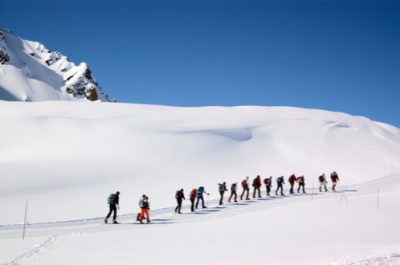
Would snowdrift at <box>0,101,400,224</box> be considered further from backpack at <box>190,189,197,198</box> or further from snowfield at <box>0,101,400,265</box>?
backpack at <box>190,189,197,198</box>

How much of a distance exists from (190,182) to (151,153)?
677cm

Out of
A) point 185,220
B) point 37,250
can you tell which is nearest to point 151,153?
point 185,220

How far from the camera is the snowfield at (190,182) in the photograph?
1204 cm

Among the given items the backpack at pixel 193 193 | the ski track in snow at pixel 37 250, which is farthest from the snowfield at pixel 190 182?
the backpack at pixel 193 193

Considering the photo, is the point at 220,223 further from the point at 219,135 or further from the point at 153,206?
the point at 219,135

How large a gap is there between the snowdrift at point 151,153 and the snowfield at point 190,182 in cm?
14

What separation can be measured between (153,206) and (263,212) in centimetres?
859

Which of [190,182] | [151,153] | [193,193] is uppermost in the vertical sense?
[151,153]

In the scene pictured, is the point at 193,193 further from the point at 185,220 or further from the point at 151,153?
the point at 151,153

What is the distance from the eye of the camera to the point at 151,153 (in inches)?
1484

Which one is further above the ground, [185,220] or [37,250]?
[185,220]

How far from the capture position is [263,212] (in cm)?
2005

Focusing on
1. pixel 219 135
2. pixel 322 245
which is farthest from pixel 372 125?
pixel 322 245

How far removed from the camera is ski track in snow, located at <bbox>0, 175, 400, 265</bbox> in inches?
443
